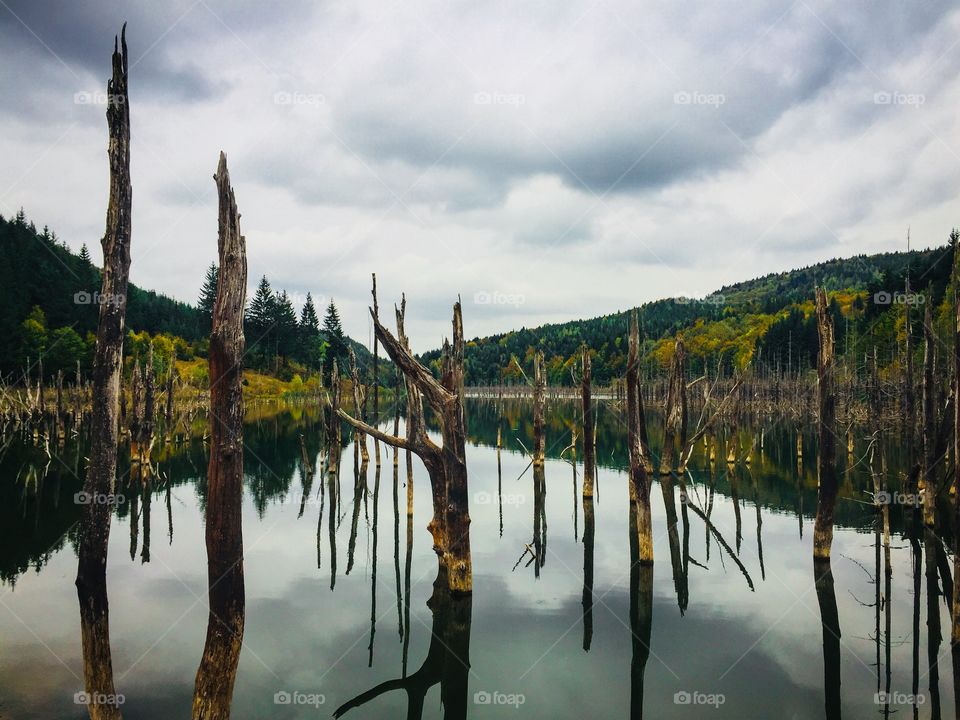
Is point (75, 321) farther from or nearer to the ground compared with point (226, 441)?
farther from the ground

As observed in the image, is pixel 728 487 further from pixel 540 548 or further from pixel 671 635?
pixel 671 635

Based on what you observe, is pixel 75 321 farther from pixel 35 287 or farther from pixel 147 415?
pixel 147 415

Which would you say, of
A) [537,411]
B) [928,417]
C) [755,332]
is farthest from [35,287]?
[755,332]

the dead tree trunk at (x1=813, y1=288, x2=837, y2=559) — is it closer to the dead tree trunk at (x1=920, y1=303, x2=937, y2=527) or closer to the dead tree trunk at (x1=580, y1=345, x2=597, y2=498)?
the dead tree trunk at (x1=920, y1=303, x2=937, y2=527)

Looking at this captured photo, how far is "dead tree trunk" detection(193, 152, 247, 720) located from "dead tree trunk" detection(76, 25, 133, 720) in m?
1.13

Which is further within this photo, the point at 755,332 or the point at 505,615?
the point at 755,332

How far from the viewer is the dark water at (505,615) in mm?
9430

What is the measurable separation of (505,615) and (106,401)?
9.15 metres

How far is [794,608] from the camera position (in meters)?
13.3

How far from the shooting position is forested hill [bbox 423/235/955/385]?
57.1 meters

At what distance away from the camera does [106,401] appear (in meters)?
6.85

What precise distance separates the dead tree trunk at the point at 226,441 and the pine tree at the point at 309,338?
274ft

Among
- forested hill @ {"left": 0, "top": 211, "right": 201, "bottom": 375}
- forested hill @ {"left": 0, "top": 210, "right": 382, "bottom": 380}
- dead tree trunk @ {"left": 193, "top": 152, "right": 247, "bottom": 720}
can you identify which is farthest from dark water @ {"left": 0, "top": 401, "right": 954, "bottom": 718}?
forested hill @ {"left": 0, "top": 211, "right": 201, "bottom": 375}

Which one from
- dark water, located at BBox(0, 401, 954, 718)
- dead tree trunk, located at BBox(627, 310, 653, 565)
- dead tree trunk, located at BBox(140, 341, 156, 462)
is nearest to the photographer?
dark water, located at BBox(0, 401, 954, 718)
